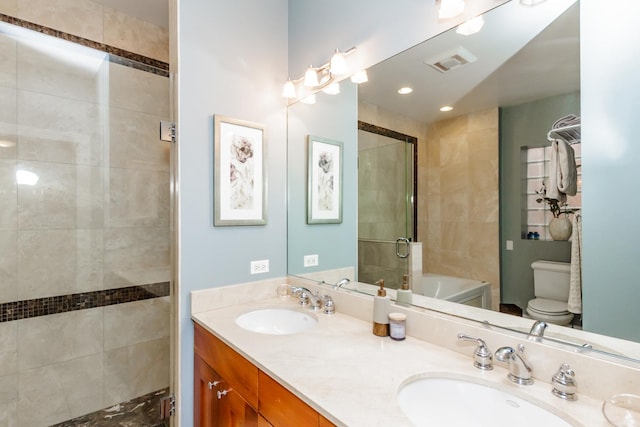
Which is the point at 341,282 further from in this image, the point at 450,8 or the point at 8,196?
the point at 8,196

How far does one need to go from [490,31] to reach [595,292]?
0.92 metres

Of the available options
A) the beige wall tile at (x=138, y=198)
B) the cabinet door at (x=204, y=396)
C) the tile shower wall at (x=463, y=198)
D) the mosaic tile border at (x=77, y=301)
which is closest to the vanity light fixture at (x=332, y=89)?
the tile shower wall at (x=463, y=198)

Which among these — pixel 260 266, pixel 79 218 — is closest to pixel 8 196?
pixel 79 218

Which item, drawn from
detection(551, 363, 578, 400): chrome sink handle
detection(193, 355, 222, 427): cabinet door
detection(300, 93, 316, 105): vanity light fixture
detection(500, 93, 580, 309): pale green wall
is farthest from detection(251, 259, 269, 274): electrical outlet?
detection(551, 363, 578, 400): chrome sink handle

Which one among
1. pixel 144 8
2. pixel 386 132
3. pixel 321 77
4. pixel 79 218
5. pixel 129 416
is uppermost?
pixel 144 8

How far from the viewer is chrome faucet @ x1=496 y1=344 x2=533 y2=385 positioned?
88cm

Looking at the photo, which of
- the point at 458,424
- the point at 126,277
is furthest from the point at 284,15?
the point at 458,424

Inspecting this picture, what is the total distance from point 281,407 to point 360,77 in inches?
57.5

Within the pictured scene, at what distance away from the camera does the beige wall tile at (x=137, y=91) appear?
7.00 ft

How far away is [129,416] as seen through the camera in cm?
204

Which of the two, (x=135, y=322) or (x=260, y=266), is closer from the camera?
(x=260, y=266)

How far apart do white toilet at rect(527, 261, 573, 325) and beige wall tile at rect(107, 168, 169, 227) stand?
2193 millimetres

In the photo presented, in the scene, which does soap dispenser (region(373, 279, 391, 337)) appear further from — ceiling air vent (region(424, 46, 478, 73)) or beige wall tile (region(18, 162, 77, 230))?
beige wall tile (region(18, 162, 77, 230))

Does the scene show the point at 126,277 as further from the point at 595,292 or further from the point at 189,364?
the point at 595,292
